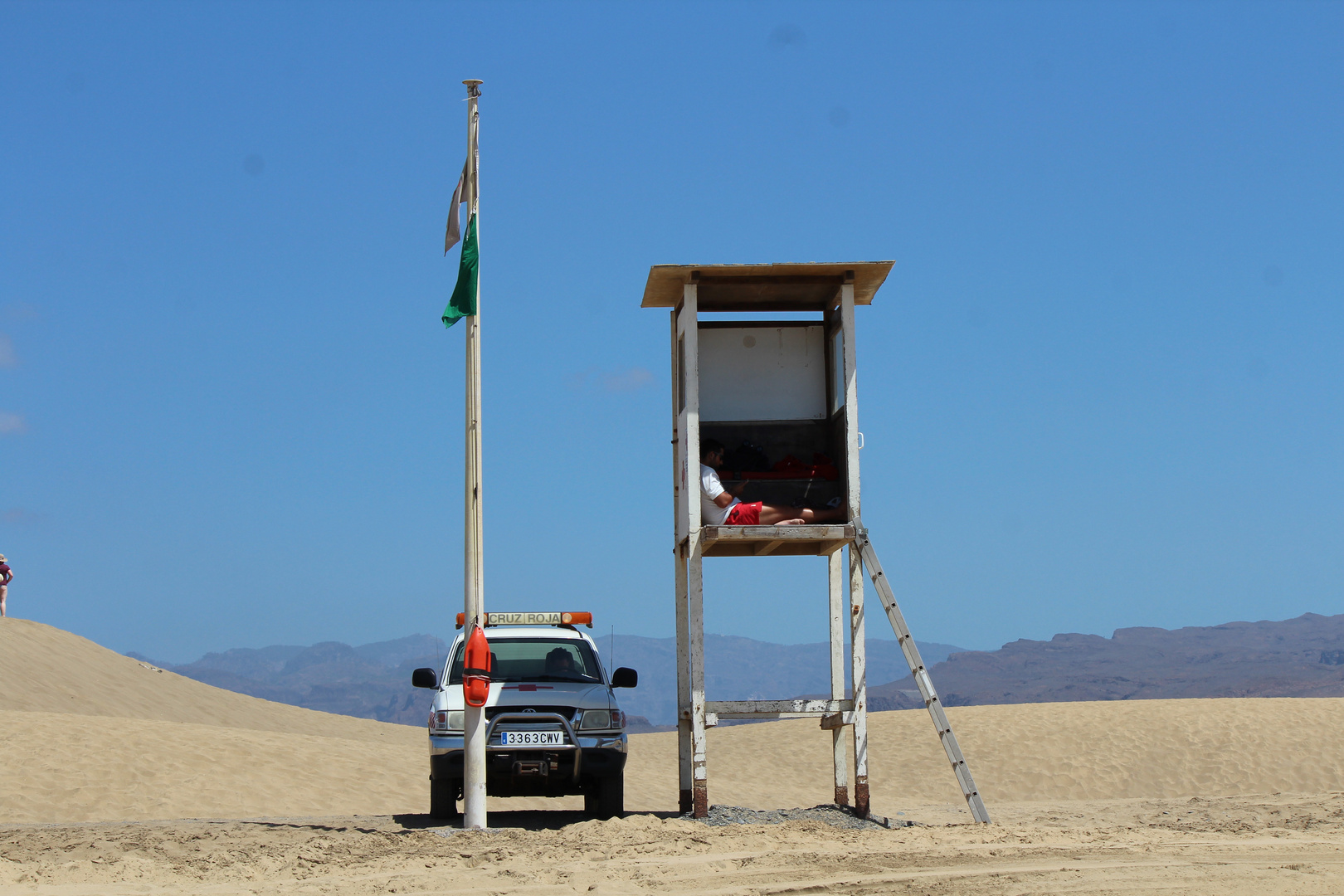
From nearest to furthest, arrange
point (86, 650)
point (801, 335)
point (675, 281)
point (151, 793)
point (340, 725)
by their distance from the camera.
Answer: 1. point (675, 281)
2. point (801, 335)
3. point (151, 793)
4. point (86, 650)
5. point (340, 725)

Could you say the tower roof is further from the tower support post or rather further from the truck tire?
the truck tire

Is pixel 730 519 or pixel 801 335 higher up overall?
pixel 801 335

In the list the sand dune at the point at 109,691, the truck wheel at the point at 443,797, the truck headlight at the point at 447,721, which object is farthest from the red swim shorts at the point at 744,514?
the sand dune at the point at 109,691

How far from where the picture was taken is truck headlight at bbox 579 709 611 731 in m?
11.6

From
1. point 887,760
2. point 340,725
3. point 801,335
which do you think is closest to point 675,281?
point 801,335

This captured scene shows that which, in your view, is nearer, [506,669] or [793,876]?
[793,876]

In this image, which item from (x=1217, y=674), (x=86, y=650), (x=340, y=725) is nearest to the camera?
(x=86, y=650)

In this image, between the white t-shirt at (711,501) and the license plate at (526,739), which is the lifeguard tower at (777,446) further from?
the license plate at (526,739)

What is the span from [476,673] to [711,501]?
9.50ft

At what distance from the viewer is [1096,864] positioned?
8.84 metres

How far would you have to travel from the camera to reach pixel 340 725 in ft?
116

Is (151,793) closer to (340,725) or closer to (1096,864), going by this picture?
(1096,864)

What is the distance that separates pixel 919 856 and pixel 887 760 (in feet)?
51.2

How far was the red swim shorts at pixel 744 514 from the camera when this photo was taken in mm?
12148
